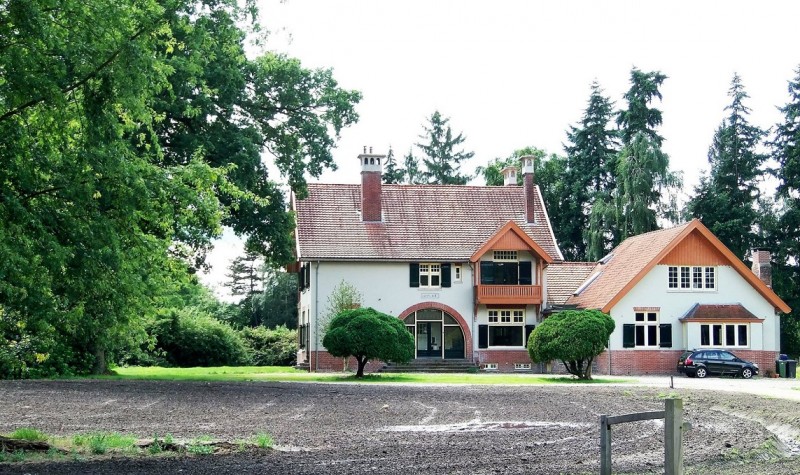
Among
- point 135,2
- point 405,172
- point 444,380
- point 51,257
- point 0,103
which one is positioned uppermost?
point 405,172

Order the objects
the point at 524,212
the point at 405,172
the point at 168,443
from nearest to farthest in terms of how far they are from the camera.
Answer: the point at 168,443, the point at 524,212, the point at 405,172

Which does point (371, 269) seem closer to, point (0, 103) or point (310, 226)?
point (310, 226)

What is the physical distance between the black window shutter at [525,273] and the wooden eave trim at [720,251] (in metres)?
4.64

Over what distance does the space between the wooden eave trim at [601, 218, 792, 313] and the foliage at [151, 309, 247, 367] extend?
1913 cm

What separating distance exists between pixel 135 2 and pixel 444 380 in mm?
27637

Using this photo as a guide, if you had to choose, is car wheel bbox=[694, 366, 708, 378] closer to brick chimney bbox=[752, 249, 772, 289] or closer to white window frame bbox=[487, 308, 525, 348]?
white window frame bbox=[487, 308, 525, 348]

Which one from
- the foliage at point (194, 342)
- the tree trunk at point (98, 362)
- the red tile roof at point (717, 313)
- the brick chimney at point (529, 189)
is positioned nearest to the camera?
the tree trunk at point (98, 362)

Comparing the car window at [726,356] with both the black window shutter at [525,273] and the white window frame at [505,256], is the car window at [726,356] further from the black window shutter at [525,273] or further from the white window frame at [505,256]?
the white window frame at [505,256]

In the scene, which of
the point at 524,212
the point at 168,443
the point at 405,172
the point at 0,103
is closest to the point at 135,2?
the point at 0,103

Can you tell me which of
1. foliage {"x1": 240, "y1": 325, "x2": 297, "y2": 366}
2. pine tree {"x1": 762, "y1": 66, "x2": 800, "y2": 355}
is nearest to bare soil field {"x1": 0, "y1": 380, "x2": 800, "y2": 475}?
foliage {"x1": 240, "y1": 325, "x2": 297, "y2": 366}

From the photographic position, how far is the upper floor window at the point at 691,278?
47.3 meters

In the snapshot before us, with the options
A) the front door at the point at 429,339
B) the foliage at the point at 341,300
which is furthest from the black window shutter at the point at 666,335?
the foliage at the point at 341,300

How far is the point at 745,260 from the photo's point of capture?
65062 millimetres

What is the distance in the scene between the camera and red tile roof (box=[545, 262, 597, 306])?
2026 inches
